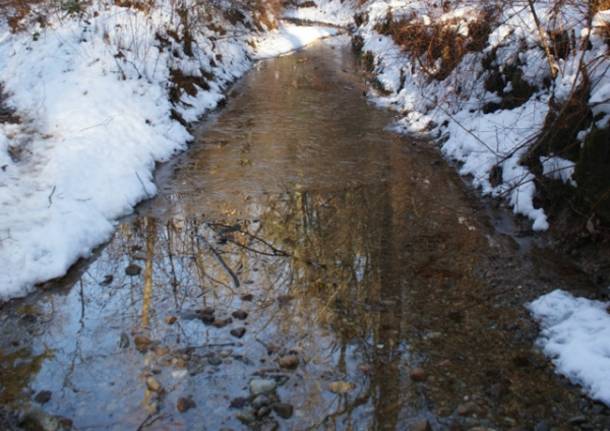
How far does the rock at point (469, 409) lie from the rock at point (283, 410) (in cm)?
110

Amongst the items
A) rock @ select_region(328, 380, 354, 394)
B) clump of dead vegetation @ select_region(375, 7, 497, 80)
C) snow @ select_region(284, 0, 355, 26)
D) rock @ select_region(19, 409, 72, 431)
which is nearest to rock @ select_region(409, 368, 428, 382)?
rock @ select_region(328, 380, 354, 394)

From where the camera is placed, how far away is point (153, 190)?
285 inches

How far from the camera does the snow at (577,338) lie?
377cm

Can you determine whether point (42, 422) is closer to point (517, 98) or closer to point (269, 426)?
point (269, 426)

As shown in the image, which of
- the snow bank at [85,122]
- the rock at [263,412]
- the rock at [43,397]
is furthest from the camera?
the snow bank at [85,122]

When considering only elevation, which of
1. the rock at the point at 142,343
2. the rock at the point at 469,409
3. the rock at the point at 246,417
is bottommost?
the rock at the point at 246,417

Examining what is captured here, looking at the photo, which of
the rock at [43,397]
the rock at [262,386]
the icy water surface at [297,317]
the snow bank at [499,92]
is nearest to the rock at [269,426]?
the icy water surface at [297,317]

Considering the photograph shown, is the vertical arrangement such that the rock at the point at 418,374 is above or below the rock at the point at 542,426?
above

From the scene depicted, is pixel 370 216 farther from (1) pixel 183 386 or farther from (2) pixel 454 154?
(1) pixel 183 386

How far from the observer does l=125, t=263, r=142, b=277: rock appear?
17.4 feet

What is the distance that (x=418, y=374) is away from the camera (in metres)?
3.89

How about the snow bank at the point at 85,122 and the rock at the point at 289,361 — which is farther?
the snow bank at the point at 85,122

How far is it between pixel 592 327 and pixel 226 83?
Result: 35.3ft

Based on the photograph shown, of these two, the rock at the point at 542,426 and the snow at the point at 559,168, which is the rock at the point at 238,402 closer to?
the rock at the point at 542,426
